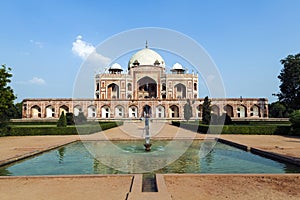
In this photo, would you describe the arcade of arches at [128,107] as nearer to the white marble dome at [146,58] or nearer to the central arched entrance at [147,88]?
the central arched entrance at [147,88]

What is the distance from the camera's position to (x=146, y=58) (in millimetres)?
47125

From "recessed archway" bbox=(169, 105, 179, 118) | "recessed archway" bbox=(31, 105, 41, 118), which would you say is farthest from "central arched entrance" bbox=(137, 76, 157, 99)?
"recessed archway" bbox=(31, 105, 41, 118)

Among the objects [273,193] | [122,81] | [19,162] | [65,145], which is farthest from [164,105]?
[273,193]

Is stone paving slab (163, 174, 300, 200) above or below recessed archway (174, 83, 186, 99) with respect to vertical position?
below

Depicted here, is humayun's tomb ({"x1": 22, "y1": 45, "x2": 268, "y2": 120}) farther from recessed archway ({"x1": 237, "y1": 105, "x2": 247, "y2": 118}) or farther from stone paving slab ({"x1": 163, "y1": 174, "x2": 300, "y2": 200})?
stone paving slab ({"x1": 163, "y1": 174, "x2": 300, "y2": 200})

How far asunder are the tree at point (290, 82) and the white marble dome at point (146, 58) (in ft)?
75.0

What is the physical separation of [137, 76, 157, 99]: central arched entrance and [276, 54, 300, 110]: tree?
22.1 meters

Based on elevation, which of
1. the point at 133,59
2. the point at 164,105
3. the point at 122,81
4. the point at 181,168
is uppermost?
the point at 133,59

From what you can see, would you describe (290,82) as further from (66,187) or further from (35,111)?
(35,111)

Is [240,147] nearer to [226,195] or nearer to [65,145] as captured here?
[226,195]

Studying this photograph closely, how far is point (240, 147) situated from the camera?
32.2 feet

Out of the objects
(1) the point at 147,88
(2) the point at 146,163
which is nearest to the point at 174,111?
(1) the point at 147,88

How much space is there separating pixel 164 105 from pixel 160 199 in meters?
33.7

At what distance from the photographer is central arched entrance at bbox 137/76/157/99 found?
148 ft
